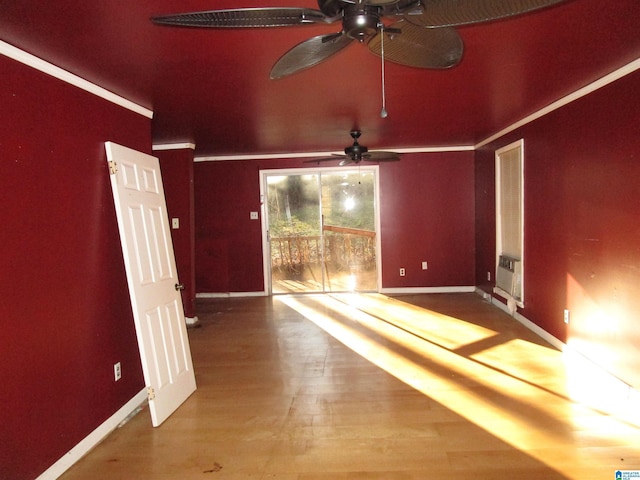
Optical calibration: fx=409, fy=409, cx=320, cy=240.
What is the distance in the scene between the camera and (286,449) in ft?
7.82

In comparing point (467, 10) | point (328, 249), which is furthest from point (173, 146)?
point (467, 10)

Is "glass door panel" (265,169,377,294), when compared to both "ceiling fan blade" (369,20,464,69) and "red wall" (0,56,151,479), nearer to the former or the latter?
"red wall" (0,56,151,479)

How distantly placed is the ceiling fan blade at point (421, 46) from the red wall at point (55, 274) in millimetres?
1832

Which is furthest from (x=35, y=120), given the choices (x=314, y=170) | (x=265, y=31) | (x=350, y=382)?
(x=314, y=170)

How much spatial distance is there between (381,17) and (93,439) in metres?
2.75

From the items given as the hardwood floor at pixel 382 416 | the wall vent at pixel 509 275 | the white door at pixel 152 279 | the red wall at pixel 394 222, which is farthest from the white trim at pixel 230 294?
the wall vent at pixel 509 275

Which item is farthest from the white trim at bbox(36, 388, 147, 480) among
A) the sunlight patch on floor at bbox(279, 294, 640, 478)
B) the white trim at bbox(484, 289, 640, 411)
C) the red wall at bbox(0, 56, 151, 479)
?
the white trim at bbox(484, 289, 640, 411)

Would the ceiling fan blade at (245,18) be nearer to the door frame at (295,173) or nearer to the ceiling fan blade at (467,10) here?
the ceiling fan blade at (467,10)

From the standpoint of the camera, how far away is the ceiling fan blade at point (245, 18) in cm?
119

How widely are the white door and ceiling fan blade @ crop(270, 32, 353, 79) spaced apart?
1661 mm

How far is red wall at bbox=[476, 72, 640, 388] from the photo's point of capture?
9.21 ft

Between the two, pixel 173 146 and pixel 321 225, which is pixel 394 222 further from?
pixel 173 146

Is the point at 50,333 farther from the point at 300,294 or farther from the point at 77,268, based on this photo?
the point at 300,294

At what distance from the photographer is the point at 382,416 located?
2711 mm
